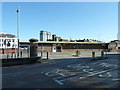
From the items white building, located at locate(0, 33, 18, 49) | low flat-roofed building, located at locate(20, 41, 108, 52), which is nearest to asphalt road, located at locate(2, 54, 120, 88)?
white building, located at locate(0, 33, 18, 49)

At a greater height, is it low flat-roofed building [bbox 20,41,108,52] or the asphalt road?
low flat-roofed building [bbox 20,41,108,52]

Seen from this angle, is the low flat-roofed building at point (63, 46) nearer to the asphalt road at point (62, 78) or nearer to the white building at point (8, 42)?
the white building at point (8, 42)

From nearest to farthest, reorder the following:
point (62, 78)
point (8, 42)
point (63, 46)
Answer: point (62, 78), point (8, 42), point (63, 46)

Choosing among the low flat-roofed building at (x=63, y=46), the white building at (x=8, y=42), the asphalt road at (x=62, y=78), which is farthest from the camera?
the low flat-roofed building at (x=63, y=46)

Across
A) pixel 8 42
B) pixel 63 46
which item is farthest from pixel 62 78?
pixel 63 46

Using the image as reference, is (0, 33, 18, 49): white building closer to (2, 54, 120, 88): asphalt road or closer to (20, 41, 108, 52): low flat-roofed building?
(2, 54, 120, 88): asphalt road

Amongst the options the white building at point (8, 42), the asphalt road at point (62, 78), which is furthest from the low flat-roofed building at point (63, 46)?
the asphalt road at point (62, 78)

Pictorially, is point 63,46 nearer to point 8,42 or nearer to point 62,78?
point 8,42

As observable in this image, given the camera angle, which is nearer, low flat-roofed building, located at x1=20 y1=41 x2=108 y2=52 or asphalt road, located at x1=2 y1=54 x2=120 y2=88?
asphalt road, located at x1=2 y1=54 x2=120 y2=88

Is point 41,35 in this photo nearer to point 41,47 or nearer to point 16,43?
point 41,47

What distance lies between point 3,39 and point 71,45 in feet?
161

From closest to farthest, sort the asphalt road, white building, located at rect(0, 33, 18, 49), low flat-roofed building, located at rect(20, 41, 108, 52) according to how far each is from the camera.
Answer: the asphalt road, white building, located at rect(0, 33, 18, 49), low flat-roofed building, located at rect(20, 41, 108, 52)

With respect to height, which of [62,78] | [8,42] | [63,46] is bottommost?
[62,78]

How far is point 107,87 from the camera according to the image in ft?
21.2
